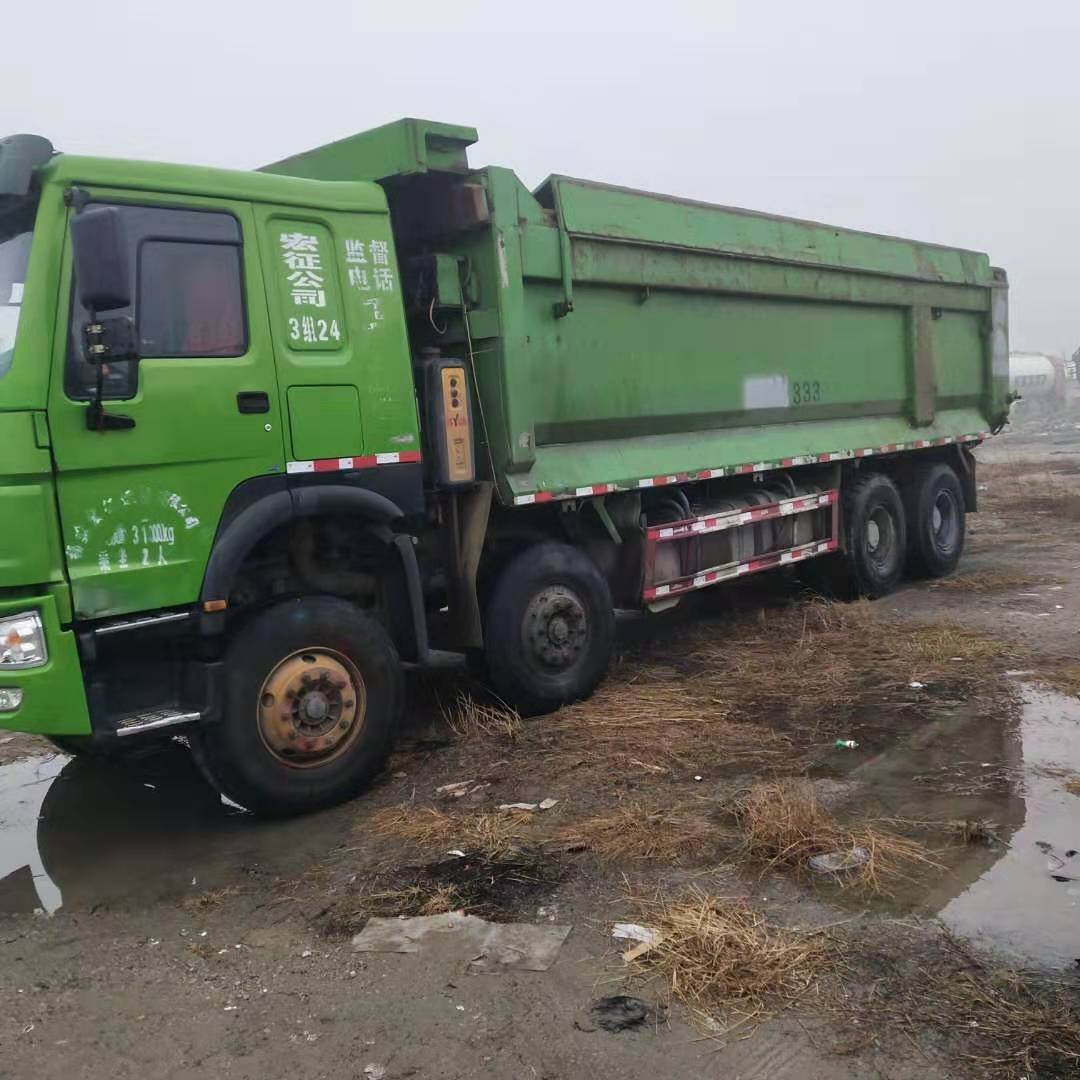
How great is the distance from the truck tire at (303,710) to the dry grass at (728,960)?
1783 mm

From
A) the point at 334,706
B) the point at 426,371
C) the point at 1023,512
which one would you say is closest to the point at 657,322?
the point at 426,371

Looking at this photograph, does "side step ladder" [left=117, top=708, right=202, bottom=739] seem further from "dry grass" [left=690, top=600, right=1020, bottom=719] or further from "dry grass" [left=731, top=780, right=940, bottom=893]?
"dry grass" [left=690, top=600, right=1020, bottom=719]

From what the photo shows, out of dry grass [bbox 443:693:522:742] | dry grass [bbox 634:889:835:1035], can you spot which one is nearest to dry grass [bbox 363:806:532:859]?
dry grass [bbox 634:889:835:1035]

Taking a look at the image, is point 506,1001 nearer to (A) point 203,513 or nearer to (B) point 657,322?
(A) point 203,513

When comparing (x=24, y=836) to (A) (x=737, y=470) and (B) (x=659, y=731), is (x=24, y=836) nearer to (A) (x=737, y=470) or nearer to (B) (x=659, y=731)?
(B) (x=659, y=731)

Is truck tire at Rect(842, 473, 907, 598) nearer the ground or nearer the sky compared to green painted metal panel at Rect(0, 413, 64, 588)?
nearer the ground

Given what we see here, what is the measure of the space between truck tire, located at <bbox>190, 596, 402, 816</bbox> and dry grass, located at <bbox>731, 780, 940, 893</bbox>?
173 cm

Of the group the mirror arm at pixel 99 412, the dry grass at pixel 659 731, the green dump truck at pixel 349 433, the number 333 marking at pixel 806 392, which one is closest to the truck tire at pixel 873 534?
the number 333 marking at pixel 806 392

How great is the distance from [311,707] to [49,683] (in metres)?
1.09

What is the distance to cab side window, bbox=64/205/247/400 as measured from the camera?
4223mm

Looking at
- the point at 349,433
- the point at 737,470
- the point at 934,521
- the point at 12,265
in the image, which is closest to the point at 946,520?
the point at 934,521

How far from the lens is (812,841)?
13.1ft

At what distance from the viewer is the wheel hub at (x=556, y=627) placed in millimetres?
5914

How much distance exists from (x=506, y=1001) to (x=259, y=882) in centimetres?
141
